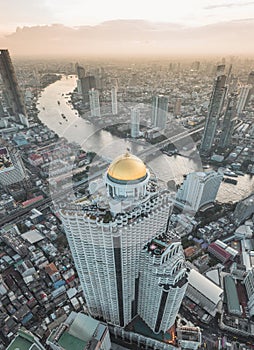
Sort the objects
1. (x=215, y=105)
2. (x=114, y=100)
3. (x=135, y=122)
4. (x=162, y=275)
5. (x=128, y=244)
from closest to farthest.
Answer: (x=128, y=244) → (x=162, y=275) → (x=215, y=105) → (x=135, y=122) → (x=114, y=100)

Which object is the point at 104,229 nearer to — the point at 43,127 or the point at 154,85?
the point at 43,127

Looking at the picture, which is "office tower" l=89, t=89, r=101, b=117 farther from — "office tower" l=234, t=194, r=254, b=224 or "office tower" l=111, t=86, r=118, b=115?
"office tower" l=234, t=194, r=254, b=224

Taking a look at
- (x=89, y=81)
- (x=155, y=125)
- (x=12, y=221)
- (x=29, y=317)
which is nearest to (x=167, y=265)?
(x=29, y=317)

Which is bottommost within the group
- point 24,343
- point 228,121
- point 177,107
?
point 24,343

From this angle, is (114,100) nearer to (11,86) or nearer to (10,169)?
(11,86)

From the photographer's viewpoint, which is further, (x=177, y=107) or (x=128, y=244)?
(x=177, y=107)

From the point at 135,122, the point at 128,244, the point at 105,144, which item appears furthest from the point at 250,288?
the point at 105,144

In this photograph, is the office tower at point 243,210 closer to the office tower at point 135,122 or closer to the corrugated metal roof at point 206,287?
the corrugated metal roof at point 206,287

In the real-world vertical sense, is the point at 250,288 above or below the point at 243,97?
below

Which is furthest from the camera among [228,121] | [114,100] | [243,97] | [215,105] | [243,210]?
[243,97]
